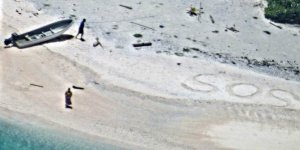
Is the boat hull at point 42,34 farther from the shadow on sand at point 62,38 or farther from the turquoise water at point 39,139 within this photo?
the turquoise water at point 39,139

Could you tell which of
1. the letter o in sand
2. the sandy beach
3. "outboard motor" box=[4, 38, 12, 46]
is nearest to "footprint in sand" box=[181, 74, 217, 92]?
the sandy beach

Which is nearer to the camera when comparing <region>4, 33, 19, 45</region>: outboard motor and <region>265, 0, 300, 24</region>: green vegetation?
<region>4, 33, 19, 45</region>: outboard motor

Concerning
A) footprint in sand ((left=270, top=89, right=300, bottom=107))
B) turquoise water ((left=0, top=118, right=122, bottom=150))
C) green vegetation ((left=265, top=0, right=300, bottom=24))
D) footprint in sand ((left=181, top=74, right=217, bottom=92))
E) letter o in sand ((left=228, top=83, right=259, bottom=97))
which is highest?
green vegetation ((left=265, top=0, right=300, bottom=24))

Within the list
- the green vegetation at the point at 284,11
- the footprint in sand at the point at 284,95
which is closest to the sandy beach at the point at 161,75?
the footprint in sand at the point at 284,95

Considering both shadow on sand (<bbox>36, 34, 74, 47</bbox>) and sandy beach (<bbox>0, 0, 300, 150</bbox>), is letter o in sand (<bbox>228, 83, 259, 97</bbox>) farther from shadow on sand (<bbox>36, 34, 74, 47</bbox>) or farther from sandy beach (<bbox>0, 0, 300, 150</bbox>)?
shadow on sand (<bbox>36, 34, 74, 47</bbox>)

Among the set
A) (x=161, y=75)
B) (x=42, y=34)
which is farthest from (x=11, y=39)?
(x=161, y=75)
